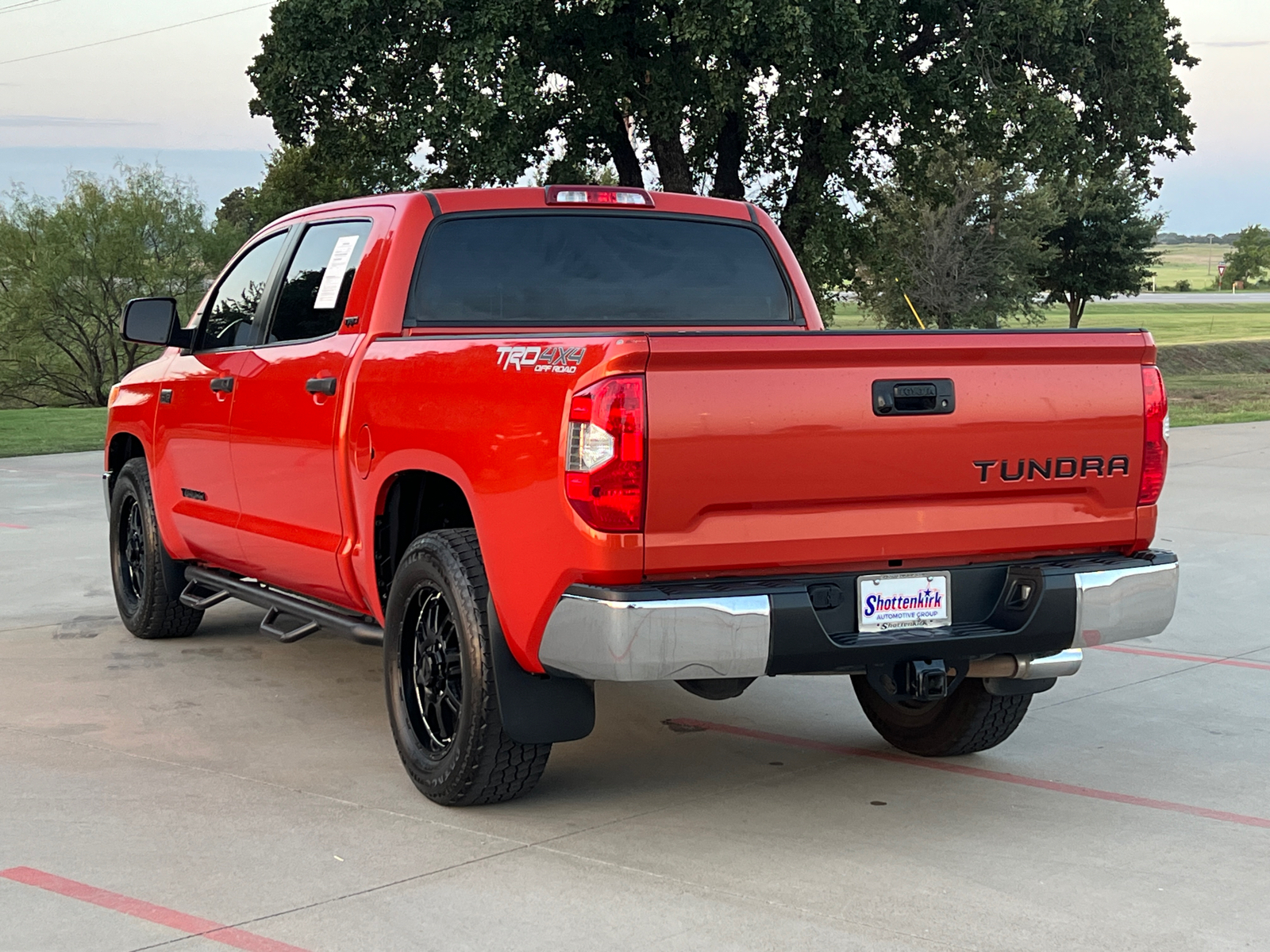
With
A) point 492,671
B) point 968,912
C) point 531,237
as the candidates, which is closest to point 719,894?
point 968,912

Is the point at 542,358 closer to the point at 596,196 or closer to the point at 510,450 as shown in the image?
the point at 510,450

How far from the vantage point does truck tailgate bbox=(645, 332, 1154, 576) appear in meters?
4.38

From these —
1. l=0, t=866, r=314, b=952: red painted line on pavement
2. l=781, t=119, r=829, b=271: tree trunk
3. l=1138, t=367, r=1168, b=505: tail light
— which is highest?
l=781, t=119, r=829, b=271: tree trunk

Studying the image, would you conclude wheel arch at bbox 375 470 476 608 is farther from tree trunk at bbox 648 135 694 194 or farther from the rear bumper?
tree trunk at bbox 648 135 694 194

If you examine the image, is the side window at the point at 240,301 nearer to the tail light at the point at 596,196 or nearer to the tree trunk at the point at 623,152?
the tail light at the point at 596,196

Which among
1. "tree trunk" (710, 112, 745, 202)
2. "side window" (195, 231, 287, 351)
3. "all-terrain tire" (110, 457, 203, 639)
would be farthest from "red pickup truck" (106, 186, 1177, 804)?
"tree trunk" (710, 112, 745, 202)

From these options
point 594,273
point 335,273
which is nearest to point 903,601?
point 594,273

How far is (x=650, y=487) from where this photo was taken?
4.33 meters

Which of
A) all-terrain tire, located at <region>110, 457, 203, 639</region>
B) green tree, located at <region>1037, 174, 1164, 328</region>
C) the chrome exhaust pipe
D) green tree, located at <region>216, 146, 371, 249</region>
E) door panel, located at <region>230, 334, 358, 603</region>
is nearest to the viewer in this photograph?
the chrome exhaust pipe

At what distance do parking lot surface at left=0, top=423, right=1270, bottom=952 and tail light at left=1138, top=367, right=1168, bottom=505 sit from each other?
1080 millimetres

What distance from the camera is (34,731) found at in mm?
6129

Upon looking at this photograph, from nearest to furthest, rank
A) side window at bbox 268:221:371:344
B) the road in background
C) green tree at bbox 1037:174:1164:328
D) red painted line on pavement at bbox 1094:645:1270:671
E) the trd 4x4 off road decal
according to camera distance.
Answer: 1. the trd 4x4 off road decal
2. side window at bbox 268:221:371:344
3. red painted line on pavement at bbox 1094:645:1270:671
4. green tree at bbox 1037:174:1164:328
5. the road in background

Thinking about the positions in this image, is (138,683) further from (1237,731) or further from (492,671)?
(1237,731)

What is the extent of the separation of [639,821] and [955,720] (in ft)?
4.67
